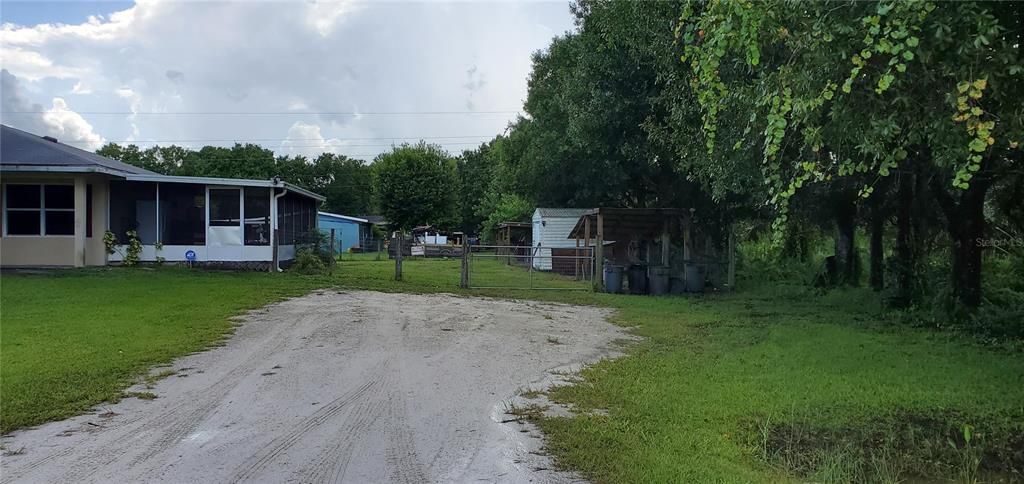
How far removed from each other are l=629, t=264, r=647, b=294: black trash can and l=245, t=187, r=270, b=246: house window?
1050 centimetres

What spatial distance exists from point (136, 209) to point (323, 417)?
15.9 metres

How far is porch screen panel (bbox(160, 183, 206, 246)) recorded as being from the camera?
18.2 metres

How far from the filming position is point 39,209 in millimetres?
17031

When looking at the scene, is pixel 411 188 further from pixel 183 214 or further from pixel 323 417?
pixel 323 417

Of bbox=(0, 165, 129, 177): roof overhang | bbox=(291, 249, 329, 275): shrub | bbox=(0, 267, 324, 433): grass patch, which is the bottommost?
bbox=(0, 267, 324, 433): grass patch

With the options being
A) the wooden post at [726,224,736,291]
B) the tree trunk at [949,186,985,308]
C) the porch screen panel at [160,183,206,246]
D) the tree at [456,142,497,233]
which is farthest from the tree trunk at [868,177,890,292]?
the tree at [456,142,497,233]

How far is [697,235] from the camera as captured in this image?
19.4 meters

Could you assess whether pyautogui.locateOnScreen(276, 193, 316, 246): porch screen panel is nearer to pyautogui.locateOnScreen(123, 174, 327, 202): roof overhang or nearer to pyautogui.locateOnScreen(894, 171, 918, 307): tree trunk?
pyautogui.locateOnScreen(123, 174, 327, 202): roof overhang

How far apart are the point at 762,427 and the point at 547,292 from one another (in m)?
11.7

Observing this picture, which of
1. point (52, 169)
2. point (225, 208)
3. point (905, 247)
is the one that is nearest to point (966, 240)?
point (905, 247)

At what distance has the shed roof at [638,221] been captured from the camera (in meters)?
17.9

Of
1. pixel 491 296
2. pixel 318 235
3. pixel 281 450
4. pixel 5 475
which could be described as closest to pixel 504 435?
pixel 281 450

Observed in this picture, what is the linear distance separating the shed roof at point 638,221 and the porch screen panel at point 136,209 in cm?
1243

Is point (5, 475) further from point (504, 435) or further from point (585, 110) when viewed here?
point (585, 110)
